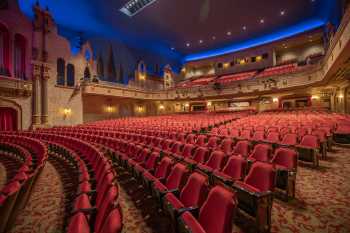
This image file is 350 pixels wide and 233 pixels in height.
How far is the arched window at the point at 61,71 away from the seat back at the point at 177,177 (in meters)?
10.8

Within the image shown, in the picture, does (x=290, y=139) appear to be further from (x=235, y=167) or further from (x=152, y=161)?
(x=152, y=161)

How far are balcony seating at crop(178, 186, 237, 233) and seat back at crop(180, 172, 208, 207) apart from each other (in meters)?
0.13

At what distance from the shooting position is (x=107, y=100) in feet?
43.6

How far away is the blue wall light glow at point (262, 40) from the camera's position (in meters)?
13.0

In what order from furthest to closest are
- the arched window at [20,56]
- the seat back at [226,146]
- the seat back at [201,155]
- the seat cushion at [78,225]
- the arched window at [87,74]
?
the arched window at [87,74] < the arched window at [20,56] < the seat back at [226,146] < the seat back at [201,155] < the seat cushion at [78,225]

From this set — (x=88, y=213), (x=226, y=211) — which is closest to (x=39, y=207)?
(x=88, y=213)

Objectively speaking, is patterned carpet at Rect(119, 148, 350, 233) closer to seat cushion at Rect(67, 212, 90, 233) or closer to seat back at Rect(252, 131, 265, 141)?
seat cushion at Rect(67, 212, 90, 233)

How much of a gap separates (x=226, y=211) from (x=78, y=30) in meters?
14.5

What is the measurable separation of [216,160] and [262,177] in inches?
28.2

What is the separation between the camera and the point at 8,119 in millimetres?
8391

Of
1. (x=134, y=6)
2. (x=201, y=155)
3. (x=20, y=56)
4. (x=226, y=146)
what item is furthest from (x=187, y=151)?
(x=134, y=6)

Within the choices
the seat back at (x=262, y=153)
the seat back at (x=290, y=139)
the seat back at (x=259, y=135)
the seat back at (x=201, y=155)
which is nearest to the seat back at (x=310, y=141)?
the seat back at (x=290, y=139)

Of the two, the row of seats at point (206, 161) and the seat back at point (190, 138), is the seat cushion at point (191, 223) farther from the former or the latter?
the seat back at point (190, 138)

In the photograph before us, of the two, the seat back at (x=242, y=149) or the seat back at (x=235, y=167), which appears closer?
the seat back at (x=235, y=167)
